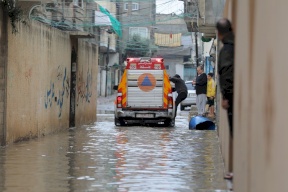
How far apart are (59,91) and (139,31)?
192 ft

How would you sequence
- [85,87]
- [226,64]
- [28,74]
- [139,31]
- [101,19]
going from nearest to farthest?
[226,64], [28,74], [85,87], [101,19], [139,31]

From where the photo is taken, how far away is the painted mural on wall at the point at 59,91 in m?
19.5

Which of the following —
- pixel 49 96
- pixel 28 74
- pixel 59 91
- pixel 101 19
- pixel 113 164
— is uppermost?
pixel 101 19

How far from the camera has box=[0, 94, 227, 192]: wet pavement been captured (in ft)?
31.6

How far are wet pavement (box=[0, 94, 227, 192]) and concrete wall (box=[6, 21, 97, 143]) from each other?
58 cm

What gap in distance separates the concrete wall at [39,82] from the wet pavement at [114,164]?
58cm

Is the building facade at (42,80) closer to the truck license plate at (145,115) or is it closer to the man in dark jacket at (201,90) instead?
the truck license plate at (145,115)

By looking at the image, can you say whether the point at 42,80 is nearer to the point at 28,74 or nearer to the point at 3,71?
the point at 28,74

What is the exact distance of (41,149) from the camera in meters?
14.9

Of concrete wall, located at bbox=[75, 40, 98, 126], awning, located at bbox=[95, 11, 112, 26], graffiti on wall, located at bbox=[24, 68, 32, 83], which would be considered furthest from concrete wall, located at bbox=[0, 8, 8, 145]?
awning, located at bbox=[95, 11, 112, 26]

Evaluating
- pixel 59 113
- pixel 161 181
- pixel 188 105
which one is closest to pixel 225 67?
pixel 161 181

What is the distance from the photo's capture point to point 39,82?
722 inches

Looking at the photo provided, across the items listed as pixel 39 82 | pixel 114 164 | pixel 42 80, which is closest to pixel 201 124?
pixel 42 80

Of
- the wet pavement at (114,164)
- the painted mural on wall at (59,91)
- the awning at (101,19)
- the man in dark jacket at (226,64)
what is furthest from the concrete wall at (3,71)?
the awning at (101,19)
